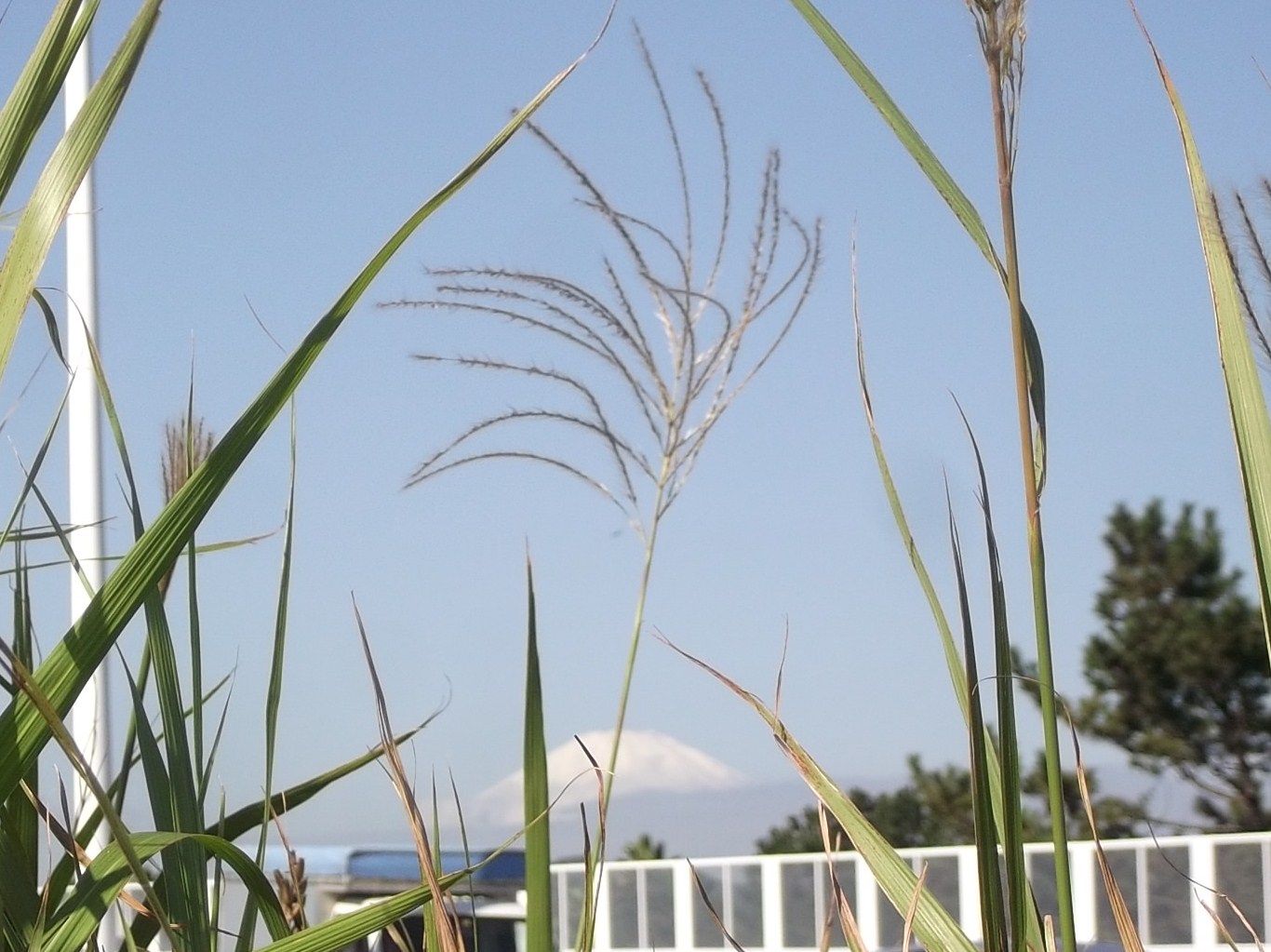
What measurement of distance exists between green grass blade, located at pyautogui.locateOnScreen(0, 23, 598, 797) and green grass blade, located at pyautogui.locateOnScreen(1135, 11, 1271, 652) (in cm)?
38

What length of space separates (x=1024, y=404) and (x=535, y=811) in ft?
0.91

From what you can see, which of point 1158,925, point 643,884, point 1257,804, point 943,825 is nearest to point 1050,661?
Result: point 1158,925

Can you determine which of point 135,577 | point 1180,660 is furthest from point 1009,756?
point 1180,660

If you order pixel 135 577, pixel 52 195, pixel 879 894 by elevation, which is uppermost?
pixel 52 195

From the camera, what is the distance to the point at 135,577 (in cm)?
55

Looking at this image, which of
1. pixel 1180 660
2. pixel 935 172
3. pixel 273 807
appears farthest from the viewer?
pixel 1180 660

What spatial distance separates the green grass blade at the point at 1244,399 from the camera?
60 cm

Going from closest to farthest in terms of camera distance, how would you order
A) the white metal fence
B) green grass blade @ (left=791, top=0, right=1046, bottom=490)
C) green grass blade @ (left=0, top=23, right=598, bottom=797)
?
green grass blade @ (left=0, top=23, right=598, bottom=797)
green grass blade @ (left=791, top=0, right=1046, bottom=490)
the white metal fence

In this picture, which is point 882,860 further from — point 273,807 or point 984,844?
point 273,807

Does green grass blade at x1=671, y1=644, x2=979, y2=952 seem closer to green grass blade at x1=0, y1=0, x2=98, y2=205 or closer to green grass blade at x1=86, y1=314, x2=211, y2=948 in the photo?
green grass blade at x1=86, y1=314, x2=211, y2=948

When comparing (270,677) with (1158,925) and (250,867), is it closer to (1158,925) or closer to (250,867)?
(250,867)

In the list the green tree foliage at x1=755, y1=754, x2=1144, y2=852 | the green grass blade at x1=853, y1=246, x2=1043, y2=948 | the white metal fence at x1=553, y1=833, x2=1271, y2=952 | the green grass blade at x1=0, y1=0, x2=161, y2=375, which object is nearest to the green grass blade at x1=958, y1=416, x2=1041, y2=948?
the green grass blade at x1=853, y1=246, x2=1043, y2=948

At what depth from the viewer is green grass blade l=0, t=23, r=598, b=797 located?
0.54 meters

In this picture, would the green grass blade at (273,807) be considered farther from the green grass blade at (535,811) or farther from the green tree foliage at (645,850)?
the green tree foliage at (645,850)
